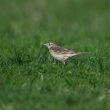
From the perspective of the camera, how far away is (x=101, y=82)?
9914 mm

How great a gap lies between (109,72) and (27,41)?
120 inches

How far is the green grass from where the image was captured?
8727mm

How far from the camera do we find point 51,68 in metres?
10.5

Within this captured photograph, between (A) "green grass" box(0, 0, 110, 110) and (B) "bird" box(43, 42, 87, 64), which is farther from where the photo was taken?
(B) "bird" box(43, 42, 87, 64)

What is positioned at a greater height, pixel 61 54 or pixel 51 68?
pixel 61 54

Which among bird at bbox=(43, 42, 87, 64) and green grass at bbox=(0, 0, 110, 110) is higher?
bird at bbox=(43, 42, 87, 64)

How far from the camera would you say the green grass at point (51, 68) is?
873 centimetres

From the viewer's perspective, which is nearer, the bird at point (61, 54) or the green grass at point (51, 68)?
A: the green grass at point (51, 68)

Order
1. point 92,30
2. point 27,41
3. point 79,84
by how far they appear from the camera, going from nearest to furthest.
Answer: point 79,84
point 27,41
point 92,30

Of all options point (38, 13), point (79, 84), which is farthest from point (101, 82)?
point (38, 13)

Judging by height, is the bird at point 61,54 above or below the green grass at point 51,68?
above

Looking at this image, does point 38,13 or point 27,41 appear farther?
point 38,13

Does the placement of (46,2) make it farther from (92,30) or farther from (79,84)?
(79,84)

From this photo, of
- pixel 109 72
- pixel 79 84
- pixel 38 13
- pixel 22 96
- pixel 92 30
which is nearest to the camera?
pixel 22 96
